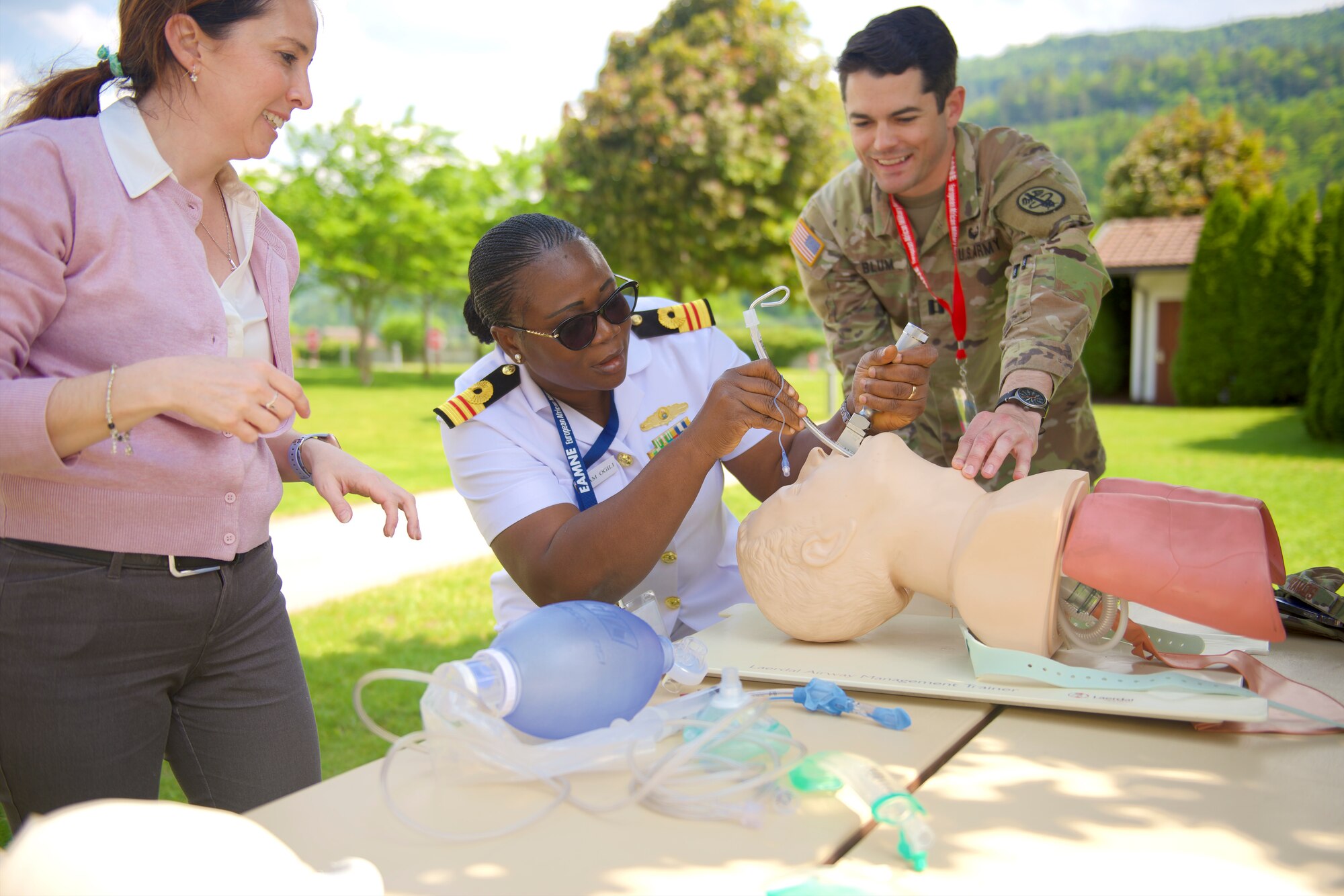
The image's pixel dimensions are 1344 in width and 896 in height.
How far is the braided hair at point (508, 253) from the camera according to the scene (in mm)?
2291

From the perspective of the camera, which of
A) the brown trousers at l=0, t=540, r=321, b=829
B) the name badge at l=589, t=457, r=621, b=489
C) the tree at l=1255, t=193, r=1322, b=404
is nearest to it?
the brown trousers at l=0, t=540, r=321, b=829

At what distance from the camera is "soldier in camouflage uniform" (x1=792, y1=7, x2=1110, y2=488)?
2.53 meters

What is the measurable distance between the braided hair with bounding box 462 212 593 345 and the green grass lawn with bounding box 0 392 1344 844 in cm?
224

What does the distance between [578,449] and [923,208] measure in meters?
1.46

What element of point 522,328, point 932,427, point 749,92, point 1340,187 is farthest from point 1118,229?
point 522,328

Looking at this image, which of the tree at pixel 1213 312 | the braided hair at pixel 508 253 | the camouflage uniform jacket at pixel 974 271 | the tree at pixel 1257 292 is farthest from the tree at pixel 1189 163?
the braided hair at pixel 508 253

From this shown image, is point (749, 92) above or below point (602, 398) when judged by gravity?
above

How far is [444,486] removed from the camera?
31.2 ft

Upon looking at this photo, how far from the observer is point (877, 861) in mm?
1171

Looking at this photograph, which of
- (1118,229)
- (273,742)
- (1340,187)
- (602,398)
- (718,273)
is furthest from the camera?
Result: (1118,229)

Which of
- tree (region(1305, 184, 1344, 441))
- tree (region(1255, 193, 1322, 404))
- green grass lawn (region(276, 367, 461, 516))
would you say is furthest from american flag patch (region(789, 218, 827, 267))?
tree (region(1255, 193, 1322, 404))

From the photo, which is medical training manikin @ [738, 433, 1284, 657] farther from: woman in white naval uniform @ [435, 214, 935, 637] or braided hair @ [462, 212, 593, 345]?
braided hair @ [462, 212, 593, 345]

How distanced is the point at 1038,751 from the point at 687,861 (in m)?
0.61

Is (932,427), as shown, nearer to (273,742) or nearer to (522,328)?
(522,328)
